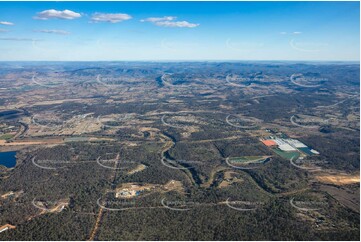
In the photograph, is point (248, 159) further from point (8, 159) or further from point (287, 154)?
point (8, 159)

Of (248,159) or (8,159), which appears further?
(8,159)

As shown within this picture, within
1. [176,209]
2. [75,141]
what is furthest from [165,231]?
[75,141]

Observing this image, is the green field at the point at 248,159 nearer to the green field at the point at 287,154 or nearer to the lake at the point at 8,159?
the green field at the point at 287,154

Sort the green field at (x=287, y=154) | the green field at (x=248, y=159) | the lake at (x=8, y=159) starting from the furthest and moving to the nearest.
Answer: the green field at (x=287, y=154) < the green field at (x=248, y=159) < the lake at (x=8, y=159)

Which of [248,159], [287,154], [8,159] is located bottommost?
[8,159]

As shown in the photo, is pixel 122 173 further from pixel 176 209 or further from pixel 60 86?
pixel 60 86

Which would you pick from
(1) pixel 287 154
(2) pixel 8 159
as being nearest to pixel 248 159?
(1) pixel 287 154

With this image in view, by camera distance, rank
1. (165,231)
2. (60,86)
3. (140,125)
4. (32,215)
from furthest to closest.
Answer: (60,86), (140,125), (32,215), (165,231)

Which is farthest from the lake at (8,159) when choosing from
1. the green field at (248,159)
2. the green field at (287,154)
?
the green field at (287,154)
